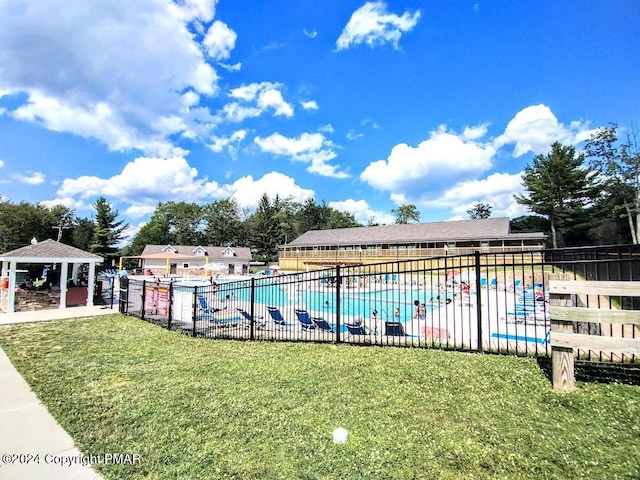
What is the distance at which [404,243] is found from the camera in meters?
34.9

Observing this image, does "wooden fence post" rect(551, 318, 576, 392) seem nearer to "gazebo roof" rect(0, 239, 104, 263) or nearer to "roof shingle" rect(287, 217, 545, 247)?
"gazebo roof" rect(0, 239, 104, 263)

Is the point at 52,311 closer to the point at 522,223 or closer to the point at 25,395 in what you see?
the point at 25,395

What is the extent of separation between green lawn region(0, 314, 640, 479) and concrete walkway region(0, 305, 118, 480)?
0.12 meters

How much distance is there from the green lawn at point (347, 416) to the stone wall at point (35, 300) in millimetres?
9300

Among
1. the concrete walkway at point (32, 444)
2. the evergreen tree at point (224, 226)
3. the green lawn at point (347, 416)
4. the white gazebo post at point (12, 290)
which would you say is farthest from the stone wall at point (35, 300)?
the evergreen tree at point (224, 226)

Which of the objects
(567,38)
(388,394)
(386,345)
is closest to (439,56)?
(567,38)

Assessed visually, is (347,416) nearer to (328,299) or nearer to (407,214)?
(328,299)

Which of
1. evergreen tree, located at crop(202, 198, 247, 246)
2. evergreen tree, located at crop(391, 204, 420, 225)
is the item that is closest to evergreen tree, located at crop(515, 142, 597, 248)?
evergreen tree, located at crop(391, 204, 420, 225)

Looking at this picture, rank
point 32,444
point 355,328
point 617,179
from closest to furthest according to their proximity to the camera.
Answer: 1. point 32,444
2. point 355,328
3. point 617,179

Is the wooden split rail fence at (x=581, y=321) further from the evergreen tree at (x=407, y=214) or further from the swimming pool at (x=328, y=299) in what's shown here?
the evergreen tree at (x=407, y=214)

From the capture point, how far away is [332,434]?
2947 millimetres

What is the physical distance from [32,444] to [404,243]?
34095 mm

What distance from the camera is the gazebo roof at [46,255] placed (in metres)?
12.1

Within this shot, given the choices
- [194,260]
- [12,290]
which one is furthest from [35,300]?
[194,260]
